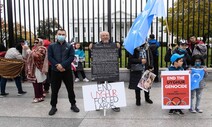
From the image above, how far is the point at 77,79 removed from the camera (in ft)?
31.2

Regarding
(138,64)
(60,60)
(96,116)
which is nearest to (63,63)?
(60,60)

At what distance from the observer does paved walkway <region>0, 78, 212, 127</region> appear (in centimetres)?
509

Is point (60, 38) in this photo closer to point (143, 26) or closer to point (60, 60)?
point (60, 60)

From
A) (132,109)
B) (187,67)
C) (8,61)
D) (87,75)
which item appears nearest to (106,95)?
(132,109)

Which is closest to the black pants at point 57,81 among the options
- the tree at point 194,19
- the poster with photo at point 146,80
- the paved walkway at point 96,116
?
the paved walkway at point 96,116

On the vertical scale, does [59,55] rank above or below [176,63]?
above

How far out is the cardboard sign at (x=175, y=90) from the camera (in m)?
5.53

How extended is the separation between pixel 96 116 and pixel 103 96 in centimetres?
43

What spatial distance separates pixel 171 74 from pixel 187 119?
3.01ft

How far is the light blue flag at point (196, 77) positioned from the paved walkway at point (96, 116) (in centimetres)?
59

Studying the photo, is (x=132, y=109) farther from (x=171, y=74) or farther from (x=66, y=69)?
(x=66, y=69)

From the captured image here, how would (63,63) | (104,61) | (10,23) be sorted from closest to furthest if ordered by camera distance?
1. (63,63)
2. (104,61)
3. (10,23)

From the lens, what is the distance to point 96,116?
5.60 meters

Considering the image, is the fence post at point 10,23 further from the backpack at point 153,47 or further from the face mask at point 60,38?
the backpack at point 153,47
